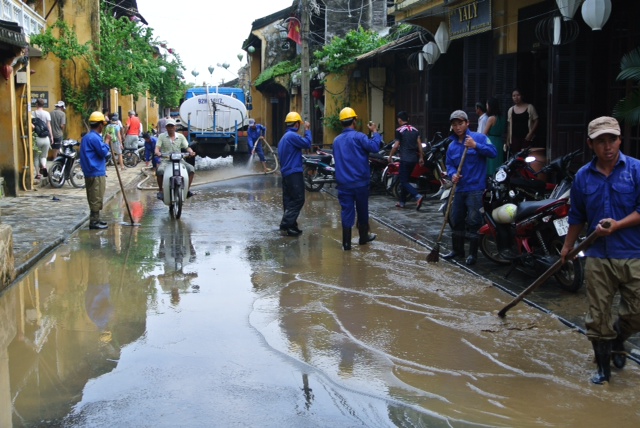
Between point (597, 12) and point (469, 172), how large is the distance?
2.79 m

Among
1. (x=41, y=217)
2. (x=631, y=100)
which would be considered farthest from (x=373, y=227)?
(x=41, y=217)

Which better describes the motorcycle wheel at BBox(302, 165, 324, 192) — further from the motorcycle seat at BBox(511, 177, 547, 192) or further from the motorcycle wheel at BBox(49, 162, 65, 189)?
the motorcycle seat at BBox(511, 177, 547, 192)

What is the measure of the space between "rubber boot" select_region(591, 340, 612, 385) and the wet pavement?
0.61 m

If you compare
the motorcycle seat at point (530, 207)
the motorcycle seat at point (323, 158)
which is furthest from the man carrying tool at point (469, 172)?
the motorcycle seat at point (323, 158)

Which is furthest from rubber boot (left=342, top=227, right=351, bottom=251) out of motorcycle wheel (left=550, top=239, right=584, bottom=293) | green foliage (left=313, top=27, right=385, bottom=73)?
green foliage (left=313, top=27, right=385, bottom=73)

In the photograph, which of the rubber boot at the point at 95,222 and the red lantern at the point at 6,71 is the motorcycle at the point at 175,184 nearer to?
the rubber boot at the point at 95,222

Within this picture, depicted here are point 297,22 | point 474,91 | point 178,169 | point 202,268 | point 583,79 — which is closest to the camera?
point 202,268

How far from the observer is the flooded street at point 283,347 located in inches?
178

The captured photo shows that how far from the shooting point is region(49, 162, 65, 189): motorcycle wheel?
57.1 feet

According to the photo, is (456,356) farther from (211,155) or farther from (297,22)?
(297,22)

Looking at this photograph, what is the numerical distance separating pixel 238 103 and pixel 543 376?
21.2 meters

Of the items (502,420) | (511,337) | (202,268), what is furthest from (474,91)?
(502,420)

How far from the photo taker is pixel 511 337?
6.02m

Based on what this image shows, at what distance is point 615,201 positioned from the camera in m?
4.90
